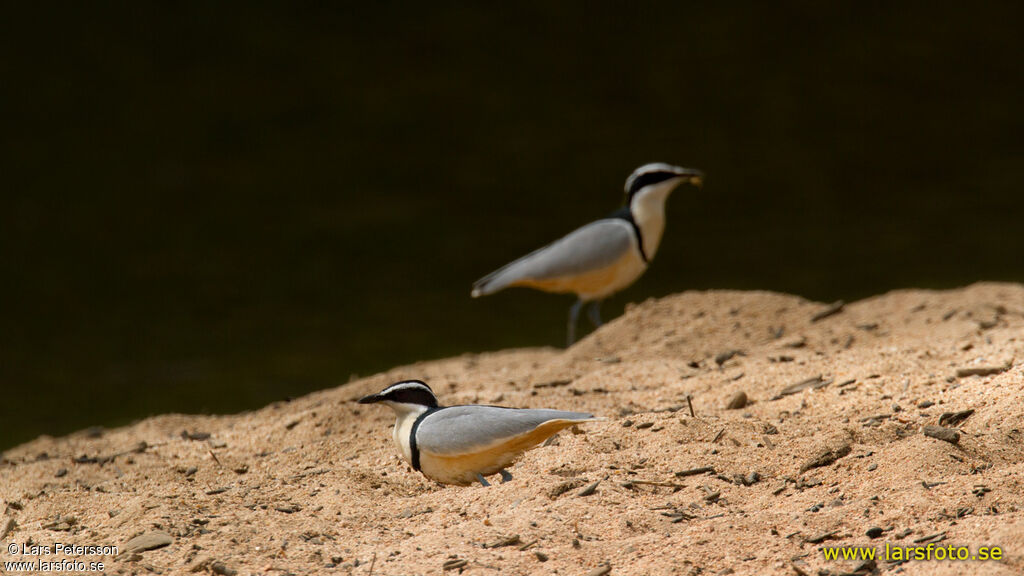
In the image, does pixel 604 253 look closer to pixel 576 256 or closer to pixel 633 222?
pixel 576 256

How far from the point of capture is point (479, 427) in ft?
11.8

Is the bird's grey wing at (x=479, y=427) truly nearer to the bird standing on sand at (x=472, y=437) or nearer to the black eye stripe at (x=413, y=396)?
the bird standing on sand at (x=472, y=437)

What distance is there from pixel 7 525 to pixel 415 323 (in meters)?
A: 5.21

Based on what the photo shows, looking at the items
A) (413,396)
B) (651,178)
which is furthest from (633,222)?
(413,396)

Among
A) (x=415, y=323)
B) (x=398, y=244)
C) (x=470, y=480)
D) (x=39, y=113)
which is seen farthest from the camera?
(x=39, y=113)

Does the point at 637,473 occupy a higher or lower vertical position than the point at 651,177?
lower

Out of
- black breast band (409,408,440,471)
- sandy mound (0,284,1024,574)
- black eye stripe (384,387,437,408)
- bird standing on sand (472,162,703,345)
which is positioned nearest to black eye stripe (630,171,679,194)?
bird standing on sand (472,162,703,345)

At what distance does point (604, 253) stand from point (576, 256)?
172 millimetres

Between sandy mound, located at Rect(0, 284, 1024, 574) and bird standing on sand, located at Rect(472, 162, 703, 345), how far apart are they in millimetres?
1049

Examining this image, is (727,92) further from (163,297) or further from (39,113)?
(39,113)

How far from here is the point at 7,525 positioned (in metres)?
3.47

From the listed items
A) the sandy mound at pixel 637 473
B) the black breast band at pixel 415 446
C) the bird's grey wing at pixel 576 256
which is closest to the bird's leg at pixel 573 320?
the bird's grey wing at pixel 576 256

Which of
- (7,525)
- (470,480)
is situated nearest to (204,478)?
(7,525)

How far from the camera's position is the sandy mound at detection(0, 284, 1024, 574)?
9.84ft
